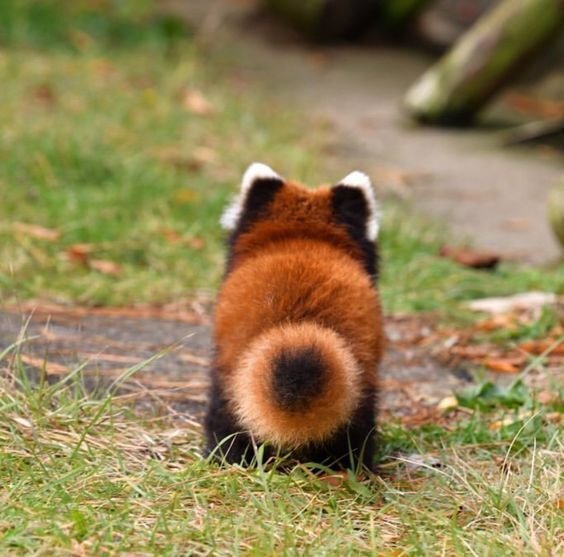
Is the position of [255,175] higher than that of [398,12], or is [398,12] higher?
[398,12]

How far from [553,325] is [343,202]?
190cm

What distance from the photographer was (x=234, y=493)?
10.5ft

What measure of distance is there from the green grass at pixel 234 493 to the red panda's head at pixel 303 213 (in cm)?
67

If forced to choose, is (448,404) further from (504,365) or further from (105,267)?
(105,267)

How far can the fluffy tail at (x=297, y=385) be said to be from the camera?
119 inches

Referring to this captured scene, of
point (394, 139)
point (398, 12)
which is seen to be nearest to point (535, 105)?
point (398, 12)

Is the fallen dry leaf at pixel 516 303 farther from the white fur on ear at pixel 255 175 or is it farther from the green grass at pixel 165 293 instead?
the white fur on ear at pixel 255 175

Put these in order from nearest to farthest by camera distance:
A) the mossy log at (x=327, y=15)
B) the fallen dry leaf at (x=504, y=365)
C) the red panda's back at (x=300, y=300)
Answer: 1. the red panda's back at (x=300, y=300)
2. the fallen dry leaf at (x=504, y=365)
3. the mossy log at (x=327, y=15)

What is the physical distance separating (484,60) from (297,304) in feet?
20.4

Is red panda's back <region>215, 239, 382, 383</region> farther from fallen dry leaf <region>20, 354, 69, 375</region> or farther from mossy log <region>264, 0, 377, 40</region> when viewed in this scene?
mossy log <region>264, 0, 377, 40</region>

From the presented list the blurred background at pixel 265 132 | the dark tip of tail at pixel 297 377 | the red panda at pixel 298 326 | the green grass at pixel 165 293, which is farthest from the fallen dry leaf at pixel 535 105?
the dark tip of tail at pixel 297 377

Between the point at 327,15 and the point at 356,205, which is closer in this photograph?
the point at 356,205

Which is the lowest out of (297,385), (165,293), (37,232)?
(165,293)

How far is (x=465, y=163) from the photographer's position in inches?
360
